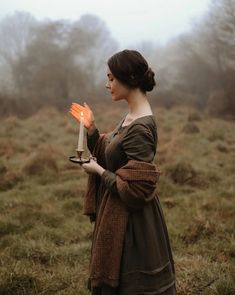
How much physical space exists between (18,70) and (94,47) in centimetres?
531

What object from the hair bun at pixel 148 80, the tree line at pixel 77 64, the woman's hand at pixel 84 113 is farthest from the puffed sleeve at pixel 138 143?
the tree line at pixel 77 64

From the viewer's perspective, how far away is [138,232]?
2.50 meters

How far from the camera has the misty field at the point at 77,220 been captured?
3.89 m

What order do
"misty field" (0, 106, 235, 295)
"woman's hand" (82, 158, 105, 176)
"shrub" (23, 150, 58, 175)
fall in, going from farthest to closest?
"shrub" (23, 150, 58, 175)
"misty field" (0, 106, 235, 295)
"woman's hand" (82, 158, 105, 176)

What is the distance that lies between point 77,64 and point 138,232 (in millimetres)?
25520

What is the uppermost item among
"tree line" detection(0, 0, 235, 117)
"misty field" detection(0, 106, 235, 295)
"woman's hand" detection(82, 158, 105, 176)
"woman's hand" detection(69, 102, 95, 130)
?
"tree line" detection(0, 0, 235, 117)

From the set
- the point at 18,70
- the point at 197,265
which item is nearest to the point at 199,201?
the point at 197,265

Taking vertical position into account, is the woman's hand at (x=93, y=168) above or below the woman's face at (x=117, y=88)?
below

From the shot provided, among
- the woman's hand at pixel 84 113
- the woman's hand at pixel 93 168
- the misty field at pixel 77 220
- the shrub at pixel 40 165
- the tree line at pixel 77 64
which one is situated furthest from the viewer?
the tree line at pixel 77 64

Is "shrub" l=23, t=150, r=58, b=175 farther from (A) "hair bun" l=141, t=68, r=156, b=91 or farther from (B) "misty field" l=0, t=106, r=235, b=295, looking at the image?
(A) "hair bun" l=141, t=68, r=156, b=91

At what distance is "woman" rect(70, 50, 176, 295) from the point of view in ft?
7.91

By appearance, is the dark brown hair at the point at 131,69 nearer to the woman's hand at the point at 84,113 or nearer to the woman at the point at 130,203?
the woman at the point at 130,203

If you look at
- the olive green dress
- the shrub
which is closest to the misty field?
the shrub

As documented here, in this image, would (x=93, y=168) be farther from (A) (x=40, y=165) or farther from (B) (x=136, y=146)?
(A) (x=40, y=165)
